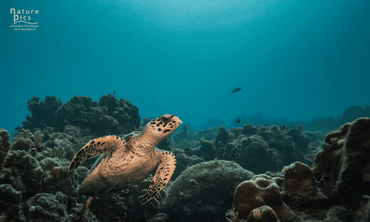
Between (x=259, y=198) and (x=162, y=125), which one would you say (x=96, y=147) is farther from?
(x=259, y=198)

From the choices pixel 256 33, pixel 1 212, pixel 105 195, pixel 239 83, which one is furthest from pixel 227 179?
pixel 239 83

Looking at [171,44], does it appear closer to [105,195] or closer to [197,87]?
[197,87]

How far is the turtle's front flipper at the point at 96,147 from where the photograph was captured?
237cm

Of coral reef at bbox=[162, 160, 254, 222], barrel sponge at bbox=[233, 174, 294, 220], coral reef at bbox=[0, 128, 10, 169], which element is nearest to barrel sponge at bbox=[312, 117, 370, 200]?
barrel sponge at bbox=[233, 174, 294, 220]

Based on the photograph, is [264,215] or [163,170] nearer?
[264,215]

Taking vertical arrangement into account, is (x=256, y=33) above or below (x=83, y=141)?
above

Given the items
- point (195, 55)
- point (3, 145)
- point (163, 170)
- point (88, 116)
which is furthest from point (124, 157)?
point (195, 55)

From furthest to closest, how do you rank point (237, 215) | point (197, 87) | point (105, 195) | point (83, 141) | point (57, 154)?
point (197, 87) < point (83, 141) < point (57, 154) < point (105, 195) < point (237, 215)

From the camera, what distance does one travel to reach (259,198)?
1519 millimetres

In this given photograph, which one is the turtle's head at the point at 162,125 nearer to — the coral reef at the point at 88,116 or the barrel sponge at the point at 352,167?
the barrel sponge at the point at 352,167

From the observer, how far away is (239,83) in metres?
133

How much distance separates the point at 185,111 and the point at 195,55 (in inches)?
2171

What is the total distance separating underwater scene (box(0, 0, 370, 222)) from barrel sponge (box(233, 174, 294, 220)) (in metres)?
0.01

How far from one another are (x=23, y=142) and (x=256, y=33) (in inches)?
4177
